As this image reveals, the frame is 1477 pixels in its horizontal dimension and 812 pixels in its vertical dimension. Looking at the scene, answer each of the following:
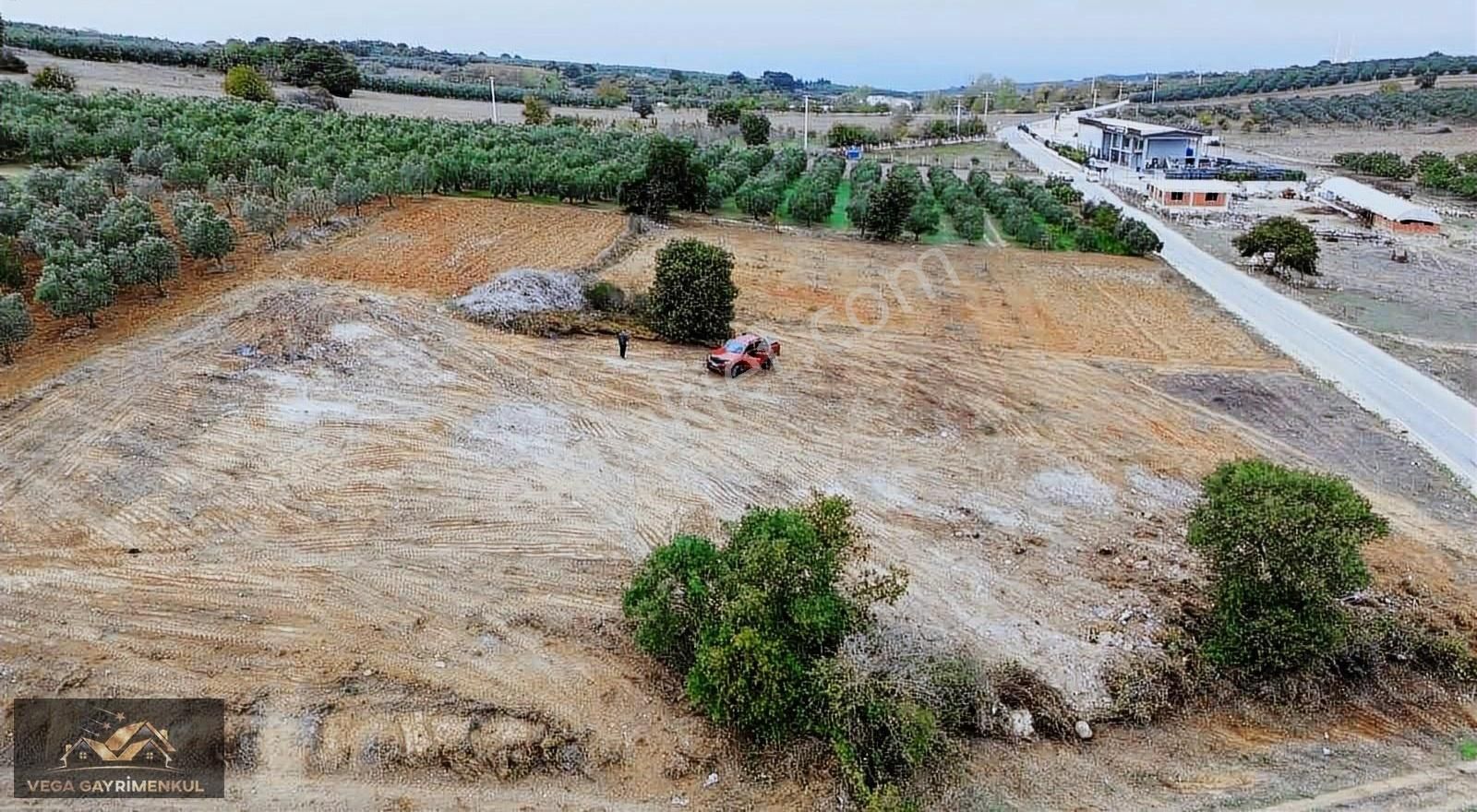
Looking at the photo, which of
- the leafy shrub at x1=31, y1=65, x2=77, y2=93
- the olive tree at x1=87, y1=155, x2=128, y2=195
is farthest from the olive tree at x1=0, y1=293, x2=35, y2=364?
the leafy shrub at x1=31, y1=65, x2=77, y2=93

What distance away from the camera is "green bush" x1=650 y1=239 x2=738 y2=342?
25.2 m

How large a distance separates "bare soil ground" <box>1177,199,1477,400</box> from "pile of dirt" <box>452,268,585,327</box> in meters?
27.3

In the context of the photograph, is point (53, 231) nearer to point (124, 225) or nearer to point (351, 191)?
point (124, 225)

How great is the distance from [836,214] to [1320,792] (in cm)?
4010

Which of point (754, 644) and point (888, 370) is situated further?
point (888, 370)

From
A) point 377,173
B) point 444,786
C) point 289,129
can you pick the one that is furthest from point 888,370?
point 289,129

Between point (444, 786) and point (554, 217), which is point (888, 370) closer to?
point (444, 786)

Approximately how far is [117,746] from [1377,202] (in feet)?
202

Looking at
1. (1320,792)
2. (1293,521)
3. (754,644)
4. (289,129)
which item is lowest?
(1320,792)

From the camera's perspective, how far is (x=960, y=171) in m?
69.8

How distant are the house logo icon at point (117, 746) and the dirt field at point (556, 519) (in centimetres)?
66

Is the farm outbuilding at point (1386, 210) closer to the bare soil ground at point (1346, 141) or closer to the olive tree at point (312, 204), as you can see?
the bare soil ground at point (1346, 141)

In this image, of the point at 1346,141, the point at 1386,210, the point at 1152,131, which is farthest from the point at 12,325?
the point at 1346,141

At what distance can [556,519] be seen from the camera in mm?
16656
